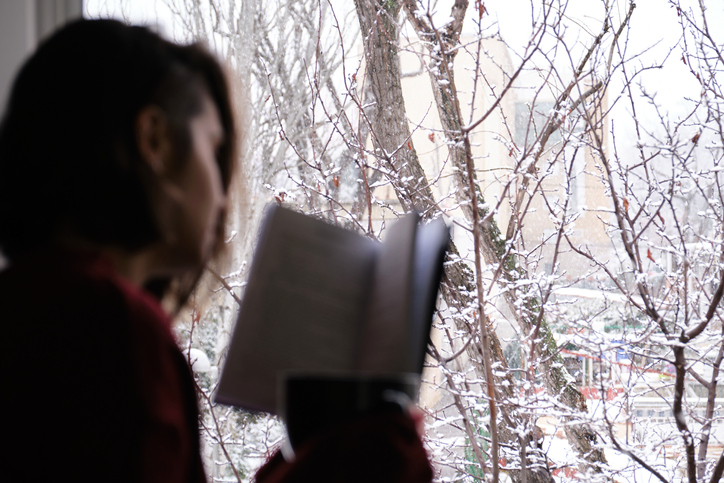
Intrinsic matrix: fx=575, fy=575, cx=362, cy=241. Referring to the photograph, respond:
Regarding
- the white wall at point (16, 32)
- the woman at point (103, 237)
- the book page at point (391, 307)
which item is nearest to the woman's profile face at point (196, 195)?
the woman at point (103, 237)

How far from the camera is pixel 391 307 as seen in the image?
1.77ft

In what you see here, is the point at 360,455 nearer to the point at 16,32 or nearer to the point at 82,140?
the point at 82,140

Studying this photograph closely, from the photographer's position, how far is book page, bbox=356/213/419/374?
1.69 feet

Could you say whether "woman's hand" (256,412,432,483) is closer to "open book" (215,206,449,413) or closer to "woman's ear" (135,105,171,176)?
"open book" (215,206,449,413)

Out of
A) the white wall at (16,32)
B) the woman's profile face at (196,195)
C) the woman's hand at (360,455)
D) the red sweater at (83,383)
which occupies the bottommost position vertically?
the woman's hand at (360,455)

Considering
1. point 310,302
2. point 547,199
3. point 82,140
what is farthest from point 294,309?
point 547,199

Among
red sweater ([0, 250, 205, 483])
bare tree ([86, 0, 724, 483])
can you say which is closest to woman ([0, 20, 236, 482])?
red sweater ([0, 250, 205, 483])

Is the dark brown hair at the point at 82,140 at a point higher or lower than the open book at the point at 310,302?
higher

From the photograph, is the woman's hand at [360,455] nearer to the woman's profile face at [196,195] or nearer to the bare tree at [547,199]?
the woman's profile face at [196,195]

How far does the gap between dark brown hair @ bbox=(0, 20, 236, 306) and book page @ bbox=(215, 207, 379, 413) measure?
0.13 metres

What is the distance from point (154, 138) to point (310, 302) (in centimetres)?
22

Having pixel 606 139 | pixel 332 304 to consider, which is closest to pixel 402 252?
pixel 332 304

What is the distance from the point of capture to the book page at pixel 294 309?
23.2 inches

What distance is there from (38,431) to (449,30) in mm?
1512
